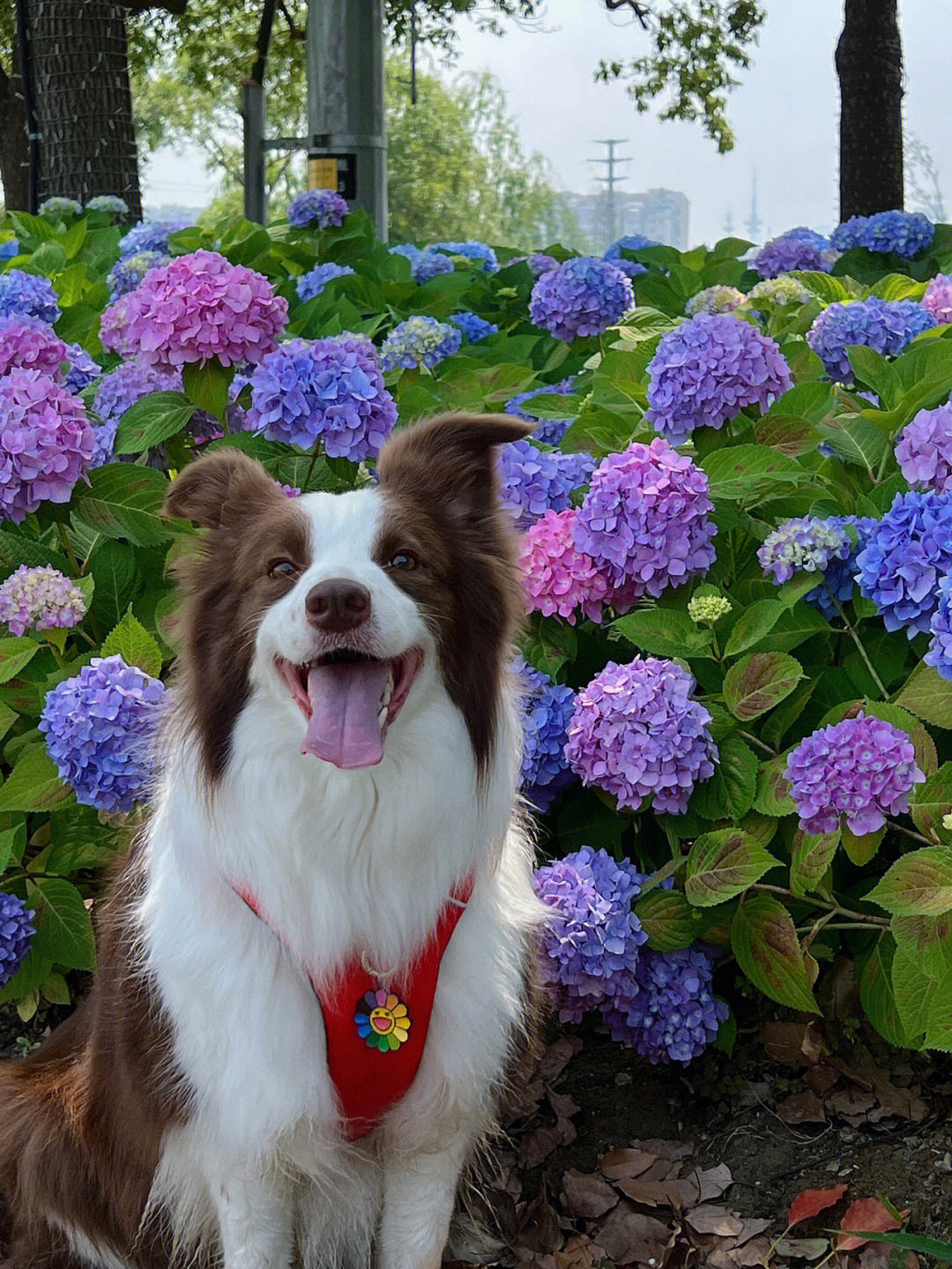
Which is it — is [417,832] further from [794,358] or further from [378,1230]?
[794,358]

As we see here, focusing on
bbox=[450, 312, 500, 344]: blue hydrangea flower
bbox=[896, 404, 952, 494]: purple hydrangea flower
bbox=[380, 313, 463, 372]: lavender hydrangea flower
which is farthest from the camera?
bbox=[450, 312, 500, 344]: blue hydrangea flower

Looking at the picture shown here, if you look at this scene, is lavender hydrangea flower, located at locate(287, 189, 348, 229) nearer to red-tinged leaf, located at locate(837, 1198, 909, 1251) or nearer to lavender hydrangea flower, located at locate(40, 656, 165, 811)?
lavender hydrangea flower, located at locate(40, 656, 165, 811)

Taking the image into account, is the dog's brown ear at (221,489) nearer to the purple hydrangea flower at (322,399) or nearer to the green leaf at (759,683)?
the purple hydrangea flower at (322,399)

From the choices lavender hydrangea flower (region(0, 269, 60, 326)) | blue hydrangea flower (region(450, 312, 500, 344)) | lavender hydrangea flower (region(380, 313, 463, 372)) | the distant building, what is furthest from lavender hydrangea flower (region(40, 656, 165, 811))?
the distant building

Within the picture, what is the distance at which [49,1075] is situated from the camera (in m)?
2.72

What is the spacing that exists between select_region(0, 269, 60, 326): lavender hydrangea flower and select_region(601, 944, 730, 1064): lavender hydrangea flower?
9.22 feet

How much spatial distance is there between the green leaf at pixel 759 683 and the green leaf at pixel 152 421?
58.7 inches

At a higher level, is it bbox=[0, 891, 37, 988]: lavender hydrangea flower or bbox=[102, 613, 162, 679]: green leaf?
bbox=[102, 613, 162, 679]: green leaf

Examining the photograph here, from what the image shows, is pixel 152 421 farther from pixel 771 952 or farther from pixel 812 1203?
pixel 812 1203

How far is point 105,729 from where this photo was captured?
9.25 ft

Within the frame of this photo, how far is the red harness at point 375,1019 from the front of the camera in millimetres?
2291

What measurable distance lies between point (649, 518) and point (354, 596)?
1.14 m

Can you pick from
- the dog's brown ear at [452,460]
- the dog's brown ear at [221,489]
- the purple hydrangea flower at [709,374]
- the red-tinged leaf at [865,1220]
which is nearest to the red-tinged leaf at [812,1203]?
the red-tinged leaf at [865,1220]

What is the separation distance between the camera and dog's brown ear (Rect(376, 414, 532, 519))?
7.63ft
